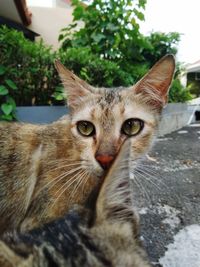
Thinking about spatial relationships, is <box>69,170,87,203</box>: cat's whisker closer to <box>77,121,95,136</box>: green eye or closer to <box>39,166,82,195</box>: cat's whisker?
<box>39,166,82,195</box>: cat's whisker

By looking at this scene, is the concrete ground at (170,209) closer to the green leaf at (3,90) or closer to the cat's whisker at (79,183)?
the cat's whisker at (79,183)

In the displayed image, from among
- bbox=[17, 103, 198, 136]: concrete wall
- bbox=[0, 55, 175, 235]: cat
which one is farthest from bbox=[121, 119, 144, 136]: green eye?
bbox=[17, 103, 198, 136]: concrete wall

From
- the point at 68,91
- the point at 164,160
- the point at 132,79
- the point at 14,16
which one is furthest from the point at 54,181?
the point at 14,16

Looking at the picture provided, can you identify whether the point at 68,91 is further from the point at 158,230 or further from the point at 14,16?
the point at 14,16

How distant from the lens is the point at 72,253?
121 cm

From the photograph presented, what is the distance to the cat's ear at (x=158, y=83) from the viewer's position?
2373 mm

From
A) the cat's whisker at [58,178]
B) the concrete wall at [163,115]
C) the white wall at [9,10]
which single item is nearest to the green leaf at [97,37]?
the concrete wall at [163,115]

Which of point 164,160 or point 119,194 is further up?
point 119,194

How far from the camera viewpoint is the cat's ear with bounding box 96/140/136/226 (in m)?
1.25

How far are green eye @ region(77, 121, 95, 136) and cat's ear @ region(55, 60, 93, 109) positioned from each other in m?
0.21

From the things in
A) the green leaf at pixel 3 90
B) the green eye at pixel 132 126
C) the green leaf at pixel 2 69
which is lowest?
the green eye at pixel 132 126

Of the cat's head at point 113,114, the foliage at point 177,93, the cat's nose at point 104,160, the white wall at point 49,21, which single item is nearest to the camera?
the cat's nose at point 104,160

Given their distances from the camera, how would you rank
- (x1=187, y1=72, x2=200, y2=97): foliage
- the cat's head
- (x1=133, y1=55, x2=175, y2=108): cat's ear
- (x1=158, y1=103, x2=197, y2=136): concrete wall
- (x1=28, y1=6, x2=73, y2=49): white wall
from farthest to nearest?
(x1=187, y1=72, x2=200, y2=97): foliage
(x1=28, y1=6, x2=73, y2=49): white wall
(x1=158, y1=103, x2=197, y2=136): concrete wall
(x1=133, y1=55, x2=175, y2=108): cat's ear
the cat's head

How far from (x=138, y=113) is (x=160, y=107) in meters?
0.24
